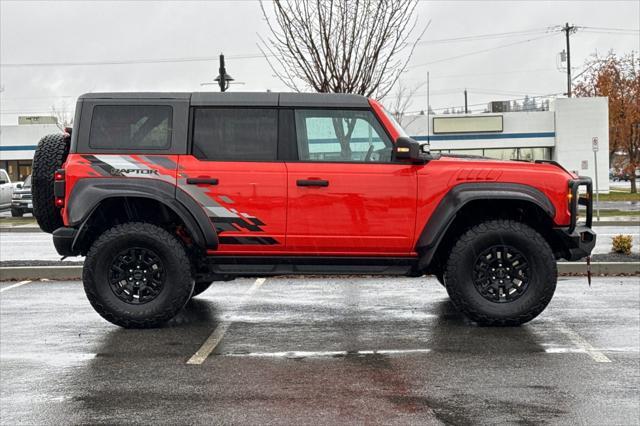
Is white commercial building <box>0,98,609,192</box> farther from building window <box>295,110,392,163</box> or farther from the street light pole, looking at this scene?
building window <box>295,110,392,163</box>

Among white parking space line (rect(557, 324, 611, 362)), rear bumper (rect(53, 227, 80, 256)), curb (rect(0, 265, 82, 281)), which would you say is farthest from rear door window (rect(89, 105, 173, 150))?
curb (rect(0, 265, 82, 281))

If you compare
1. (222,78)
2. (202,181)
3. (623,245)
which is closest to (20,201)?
(222,78)

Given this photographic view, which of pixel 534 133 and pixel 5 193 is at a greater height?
pixel 534 133

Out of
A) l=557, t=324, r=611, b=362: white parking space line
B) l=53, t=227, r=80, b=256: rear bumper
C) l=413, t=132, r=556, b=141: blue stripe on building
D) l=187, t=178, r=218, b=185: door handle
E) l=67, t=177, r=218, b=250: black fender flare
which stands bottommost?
l=557, t=324, r=611, b=362: white parking space line

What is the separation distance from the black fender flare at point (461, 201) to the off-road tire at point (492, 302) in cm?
23

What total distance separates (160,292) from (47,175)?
1.56m

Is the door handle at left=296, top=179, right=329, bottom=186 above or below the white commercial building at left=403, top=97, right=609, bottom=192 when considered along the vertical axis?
below

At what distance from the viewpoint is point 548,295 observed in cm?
799

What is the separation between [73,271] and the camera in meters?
11.8

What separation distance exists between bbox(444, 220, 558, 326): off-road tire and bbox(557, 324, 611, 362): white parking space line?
0.97 feet

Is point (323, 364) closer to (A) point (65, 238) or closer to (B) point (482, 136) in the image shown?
(A) point (65, 238)

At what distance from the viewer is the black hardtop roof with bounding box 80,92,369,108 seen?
26.9 ft

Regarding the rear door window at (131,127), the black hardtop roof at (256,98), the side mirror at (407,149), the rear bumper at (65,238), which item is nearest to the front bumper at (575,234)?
the side mirror at (407,149)

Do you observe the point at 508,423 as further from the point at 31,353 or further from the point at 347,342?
the point at 31,353
